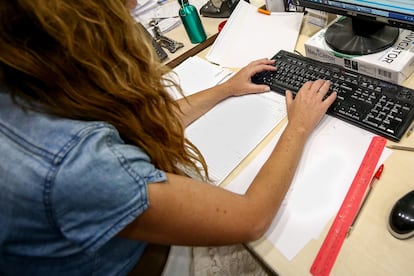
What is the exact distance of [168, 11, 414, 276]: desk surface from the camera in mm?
561

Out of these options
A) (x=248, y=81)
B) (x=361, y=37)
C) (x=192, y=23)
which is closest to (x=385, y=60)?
(x=361, y=37)

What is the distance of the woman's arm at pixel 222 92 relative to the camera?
0.95 metres

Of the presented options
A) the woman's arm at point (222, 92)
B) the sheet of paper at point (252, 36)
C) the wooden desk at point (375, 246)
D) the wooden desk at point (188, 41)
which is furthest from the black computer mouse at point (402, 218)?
the wooden desk at point (188, 41)

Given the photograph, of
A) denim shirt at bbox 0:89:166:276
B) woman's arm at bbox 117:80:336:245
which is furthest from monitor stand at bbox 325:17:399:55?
denim shirt at bbox 0:89:166:276

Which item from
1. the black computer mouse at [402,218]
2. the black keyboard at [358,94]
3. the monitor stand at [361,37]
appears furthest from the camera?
the monitor stand at [361,37]

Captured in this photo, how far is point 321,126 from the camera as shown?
2.63 ft

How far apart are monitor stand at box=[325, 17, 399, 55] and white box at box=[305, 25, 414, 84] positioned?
12 mm

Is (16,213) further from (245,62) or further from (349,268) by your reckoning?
(245,62)

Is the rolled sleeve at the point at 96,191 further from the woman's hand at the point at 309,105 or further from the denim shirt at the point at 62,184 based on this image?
the woman's hand at the point at 309,105

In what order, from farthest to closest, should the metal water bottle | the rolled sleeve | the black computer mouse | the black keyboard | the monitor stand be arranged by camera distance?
1. the metal water bottle
2. the monitor stand
3. the black keyboard
4. the black computer mouse
5. the rolled sleeve

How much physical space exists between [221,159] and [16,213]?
44 cm

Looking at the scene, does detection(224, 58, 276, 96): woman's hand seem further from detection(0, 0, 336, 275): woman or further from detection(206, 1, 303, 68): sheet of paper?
detection(0, 0, 336, 275): woman

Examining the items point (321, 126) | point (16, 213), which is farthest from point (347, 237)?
point (16, 213)

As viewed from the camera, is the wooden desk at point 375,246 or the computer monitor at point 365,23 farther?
the computer monitor at point 365,23
